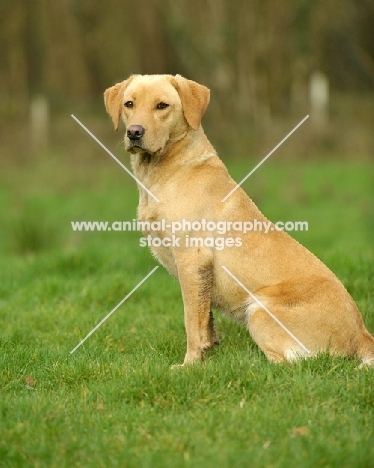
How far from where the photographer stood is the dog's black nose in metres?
5.00

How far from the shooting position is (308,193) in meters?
15.2

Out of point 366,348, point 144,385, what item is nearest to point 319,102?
point 366,348

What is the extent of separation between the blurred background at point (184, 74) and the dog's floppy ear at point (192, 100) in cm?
895

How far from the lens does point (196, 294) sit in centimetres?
508

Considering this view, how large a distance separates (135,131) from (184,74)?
706 inches

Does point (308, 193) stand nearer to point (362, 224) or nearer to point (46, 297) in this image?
point (362, 224)

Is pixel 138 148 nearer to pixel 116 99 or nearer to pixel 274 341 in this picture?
pixel 116 99

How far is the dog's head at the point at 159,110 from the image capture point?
506cm

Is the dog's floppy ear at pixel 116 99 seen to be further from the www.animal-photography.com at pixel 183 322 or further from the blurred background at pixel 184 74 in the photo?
the blurred background at pixel 184 74

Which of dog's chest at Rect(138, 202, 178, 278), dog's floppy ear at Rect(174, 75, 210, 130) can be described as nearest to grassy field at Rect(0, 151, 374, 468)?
dog's chest at Rect(138, 202, 178, 278)

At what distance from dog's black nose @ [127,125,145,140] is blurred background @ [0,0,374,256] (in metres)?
9.25

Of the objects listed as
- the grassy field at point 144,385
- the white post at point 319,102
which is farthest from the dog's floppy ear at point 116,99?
the white post at point 319,102

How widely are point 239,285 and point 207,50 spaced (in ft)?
54.4

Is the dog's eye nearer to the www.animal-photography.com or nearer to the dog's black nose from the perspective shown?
the www.animal-photography.com
